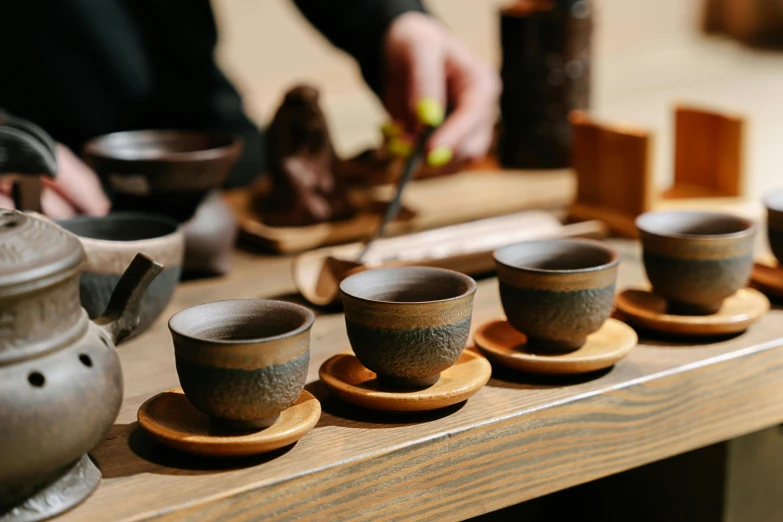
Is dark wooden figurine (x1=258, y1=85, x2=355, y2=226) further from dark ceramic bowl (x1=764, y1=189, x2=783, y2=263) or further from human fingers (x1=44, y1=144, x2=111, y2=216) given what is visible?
dark ceramic bowl (x1=764, y1=189, x2=783, y2=263)

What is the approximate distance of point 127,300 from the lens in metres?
0.96

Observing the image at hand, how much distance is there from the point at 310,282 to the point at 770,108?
3.82 metres

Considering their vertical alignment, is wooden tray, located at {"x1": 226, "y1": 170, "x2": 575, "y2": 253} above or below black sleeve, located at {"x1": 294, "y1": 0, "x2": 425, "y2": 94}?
below

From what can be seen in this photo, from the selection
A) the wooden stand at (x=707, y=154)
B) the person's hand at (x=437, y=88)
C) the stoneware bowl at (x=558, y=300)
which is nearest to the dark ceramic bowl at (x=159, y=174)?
the person's hand at (x=437, y=88)

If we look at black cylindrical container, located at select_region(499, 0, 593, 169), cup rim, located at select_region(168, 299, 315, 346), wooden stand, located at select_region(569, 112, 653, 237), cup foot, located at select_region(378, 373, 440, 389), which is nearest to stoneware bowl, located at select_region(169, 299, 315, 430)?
cup rim, located at select_region(168, 299, 315, 346)

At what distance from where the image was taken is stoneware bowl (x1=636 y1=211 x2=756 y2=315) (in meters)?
1.18

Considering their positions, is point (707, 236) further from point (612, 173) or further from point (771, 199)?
point (612, 173)

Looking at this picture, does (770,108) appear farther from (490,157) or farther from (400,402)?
(400,402)

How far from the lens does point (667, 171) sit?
11.9 ft

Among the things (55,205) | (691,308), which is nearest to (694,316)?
(691,308)

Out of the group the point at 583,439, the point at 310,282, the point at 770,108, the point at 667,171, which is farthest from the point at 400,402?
the point at 770,108

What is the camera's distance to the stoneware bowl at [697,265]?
1.18 meters

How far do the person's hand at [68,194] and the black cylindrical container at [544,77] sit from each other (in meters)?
1.08

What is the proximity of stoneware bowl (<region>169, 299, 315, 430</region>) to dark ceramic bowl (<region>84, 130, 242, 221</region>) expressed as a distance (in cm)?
52
